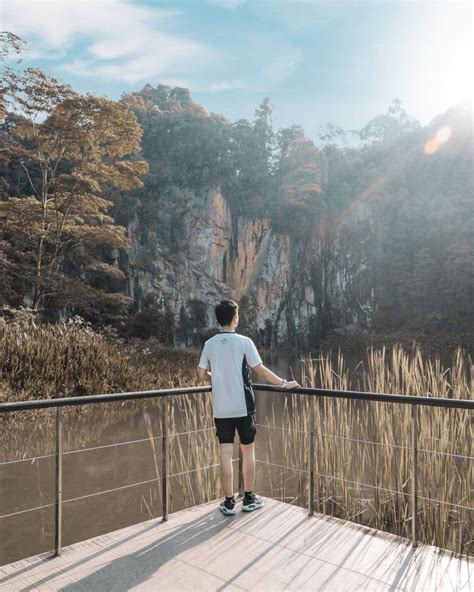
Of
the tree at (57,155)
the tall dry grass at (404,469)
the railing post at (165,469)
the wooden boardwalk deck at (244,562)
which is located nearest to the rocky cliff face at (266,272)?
the tree at (57,155)

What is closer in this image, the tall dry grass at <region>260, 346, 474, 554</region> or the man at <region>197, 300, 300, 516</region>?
the man at <region>197, 300, 300, 516</region>

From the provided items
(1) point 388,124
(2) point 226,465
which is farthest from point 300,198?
(2) point 226,465

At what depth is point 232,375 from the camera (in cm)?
250

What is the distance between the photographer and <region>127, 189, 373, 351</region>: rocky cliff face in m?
24.2

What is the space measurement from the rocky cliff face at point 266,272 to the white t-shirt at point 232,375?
21.0 meters

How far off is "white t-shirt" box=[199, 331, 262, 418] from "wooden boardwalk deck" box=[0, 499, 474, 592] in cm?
51

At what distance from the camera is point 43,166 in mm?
14141

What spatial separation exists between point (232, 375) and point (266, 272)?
23.7m

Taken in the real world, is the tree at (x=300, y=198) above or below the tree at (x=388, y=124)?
below

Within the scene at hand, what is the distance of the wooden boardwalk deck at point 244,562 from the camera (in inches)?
75.0

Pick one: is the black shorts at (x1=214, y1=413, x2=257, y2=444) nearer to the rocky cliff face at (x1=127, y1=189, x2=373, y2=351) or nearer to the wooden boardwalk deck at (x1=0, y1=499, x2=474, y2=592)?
the wooden boardwalk deck at (x1=0, y1=499, x2=474, y2=592)

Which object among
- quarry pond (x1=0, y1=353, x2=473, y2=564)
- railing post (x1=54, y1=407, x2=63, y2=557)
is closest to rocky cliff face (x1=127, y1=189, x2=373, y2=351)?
quarry pond (x1=0, y1=353, x2=473, y2=564)

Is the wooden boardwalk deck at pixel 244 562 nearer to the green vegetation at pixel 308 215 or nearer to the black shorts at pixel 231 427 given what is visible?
the black shorts at pixel 231 427

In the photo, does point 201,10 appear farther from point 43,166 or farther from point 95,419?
point 43,166
